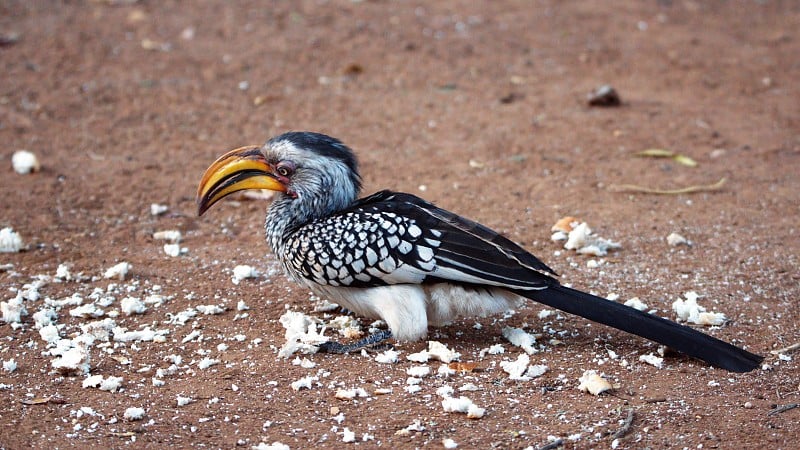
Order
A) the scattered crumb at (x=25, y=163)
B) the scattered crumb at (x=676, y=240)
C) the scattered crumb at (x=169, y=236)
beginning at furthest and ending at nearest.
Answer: the scattered crumb at (x=25, y=163)
the scattered crumb at (x=169, y=236)
the scattered crumb at (x=676, y=240)

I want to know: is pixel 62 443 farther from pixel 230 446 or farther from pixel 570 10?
pixel 570 10

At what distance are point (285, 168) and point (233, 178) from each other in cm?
25

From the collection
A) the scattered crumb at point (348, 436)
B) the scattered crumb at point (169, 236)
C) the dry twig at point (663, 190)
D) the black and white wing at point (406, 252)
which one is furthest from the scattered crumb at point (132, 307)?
the dry twig at point (663, 190)

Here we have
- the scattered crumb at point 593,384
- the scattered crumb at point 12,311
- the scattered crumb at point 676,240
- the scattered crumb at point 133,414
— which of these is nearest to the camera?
the scattered crumb at point 133,414

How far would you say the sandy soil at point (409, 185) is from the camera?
11.8 feet

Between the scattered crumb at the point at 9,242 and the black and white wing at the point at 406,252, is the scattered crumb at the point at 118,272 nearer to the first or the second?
the scattered crumb at the point at 9,242

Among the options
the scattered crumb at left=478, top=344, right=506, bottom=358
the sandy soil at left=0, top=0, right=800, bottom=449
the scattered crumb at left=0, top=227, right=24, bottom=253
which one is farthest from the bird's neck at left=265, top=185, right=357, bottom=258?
the scattered crumb at left=0, top=227, right=24, bottom=253

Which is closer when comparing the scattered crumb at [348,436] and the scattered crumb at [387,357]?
the scattered crumb at [348,436]

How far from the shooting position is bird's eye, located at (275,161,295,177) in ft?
14.5

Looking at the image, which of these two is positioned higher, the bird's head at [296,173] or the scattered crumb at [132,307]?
the bird's head at [296,173]

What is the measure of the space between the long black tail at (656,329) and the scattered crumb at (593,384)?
268 mm

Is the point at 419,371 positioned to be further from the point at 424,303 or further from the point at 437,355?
the point at 424,303

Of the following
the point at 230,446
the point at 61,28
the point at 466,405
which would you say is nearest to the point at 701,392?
the point at 466,405

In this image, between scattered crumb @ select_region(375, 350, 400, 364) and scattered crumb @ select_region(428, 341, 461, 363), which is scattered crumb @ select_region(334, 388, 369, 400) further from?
scattered crumb @ select_region(428, 341, 461, 363)
